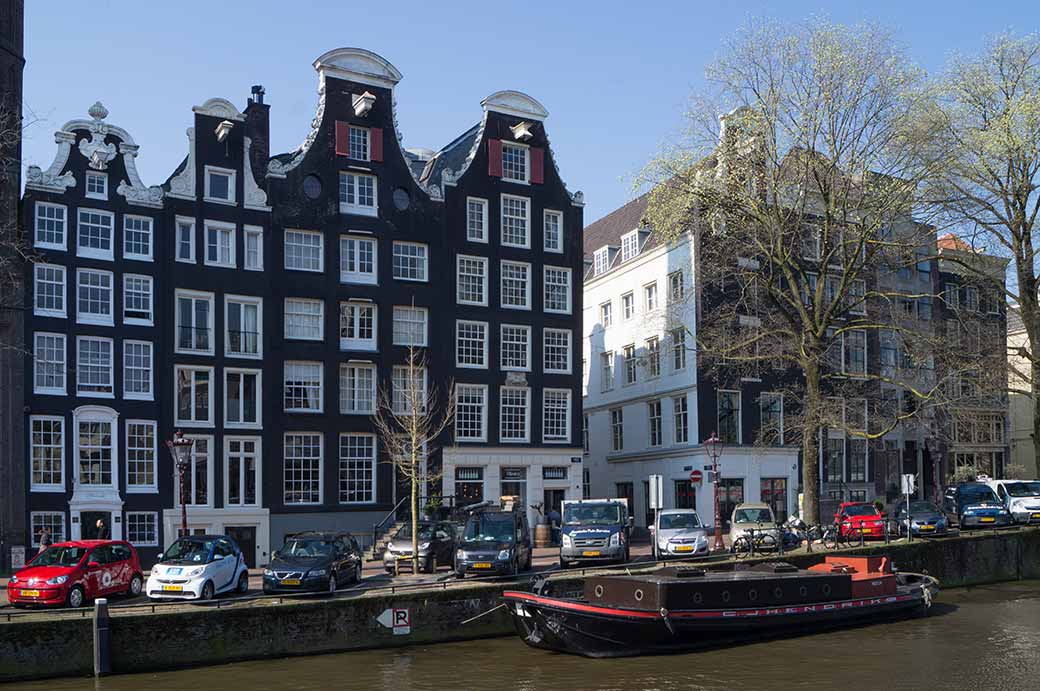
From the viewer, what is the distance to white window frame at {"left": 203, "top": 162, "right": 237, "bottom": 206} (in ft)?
159

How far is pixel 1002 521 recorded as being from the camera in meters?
47.6

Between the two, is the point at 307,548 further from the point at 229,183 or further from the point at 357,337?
the point at 229,183

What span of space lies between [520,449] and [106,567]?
2558cm

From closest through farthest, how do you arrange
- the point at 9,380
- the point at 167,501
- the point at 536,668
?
the point at 536,668 → the point at 9,380 → the point at 167,501

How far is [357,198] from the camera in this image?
52031mm

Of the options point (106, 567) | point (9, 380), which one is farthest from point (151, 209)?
point (106, 567)

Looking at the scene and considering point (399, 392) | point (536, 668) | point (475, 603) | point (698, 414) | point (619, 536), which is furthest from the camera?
point (698, 414)

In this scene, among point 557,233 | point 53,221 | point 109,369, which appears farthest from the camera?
point 557,233

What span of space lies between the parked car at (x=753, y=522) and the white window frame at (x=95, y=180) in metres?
27.8

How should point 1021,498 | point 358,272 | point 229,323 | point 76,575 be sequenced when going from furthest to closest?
point 358,272 < point 1021,498 < point 229,323 < point 76,575

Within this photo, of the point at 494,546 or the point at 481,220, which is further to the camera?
the point at 481,220

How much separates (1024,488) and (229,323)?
35.2 m

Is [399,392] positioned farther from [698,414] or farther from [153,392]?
[698,414]

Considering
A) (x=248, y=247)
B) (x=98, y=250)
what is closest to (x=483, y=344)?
(x=248, y=247)
